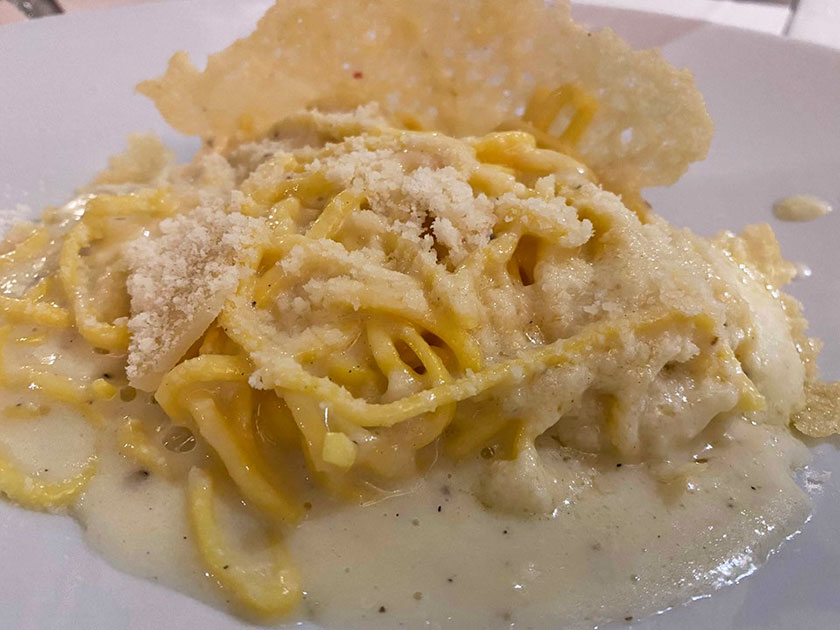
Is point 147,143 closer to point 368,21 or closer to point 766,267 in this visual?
point 368,21

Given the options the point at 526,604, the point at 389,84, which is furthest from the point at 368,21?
the point at 526,604

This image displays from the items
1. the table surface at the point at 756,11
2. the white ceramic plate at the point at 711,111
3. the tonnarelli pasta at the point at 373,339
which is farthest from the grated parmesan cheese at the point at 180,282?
the table surface at the point at 756,11

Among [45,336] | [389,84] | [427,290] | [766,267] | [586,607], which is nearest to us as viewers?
[586,607]

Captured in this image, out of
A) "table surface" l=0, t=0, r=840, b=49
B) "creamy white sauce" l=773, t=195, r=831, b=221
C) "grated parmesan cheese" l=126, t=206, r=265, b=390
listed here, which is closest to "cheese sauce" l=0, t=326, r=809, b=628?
"grated parmesan cheese" l=126, t=206, r=265, b=390

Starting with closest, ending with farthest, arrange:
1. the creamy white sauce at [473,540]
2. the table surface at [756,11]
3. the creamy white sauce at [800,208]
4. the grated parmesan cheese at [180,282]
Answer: the creamy white sauce at [473,540]
the grated parmesan cheese at [180,282]
the creamy white sauce at [800,208]
the table surface at [756,11]

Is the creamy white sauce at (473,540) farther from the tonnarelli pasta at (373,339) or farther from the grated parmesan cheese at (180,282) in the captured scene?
the grated parmesan cheese at (180,282)

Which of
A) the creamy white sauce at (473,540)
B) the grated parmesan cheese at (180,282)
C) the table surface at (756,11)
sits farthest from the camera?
the table surface at (756,11)
